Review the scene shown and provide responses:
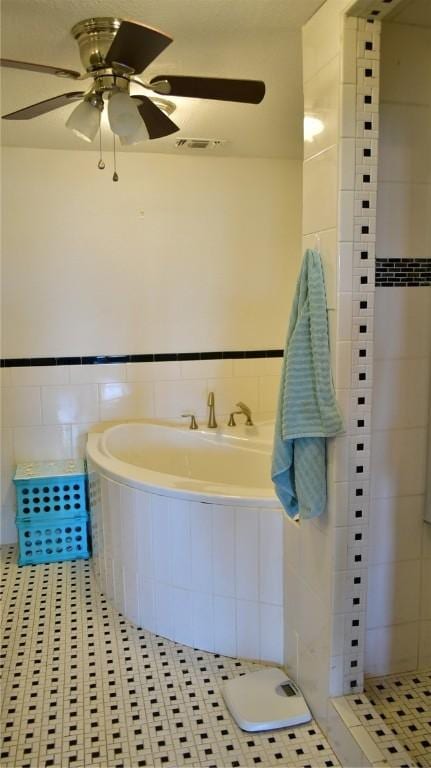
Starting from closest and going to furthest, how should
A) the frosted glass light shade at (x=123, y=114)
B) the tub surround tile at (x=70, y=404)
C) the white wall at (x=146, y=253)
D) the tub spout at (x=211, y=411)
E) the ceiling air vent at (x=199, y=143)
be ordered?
the frosted glass light shade at (x=123, y=114) → the ceiling air vent at (x=199, y=143) → the white wall at (x=146, y=253) → the tub surround tile at (x=70, y=404) → the tub spout at (x=211, y=411)

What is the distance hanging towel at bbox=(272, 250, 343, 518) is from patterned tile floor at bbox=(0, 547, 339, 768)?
81 centimetres

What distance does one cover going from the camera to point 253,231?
3686 mm

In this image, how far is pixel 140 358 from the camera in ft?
11.9

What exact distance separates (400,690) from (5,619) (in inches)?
70.5

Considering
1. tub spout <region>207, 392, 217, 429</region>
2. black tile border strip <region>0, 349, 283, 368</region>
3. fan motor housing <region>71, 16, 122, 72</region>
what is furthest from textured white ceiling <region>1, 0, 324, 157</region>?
tub spout <region>207, 392, 217, 429</region>

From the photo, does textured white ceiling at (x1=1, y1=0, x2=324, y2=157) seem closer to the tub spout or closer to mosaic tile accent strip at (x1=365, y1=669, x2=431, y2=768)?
the tub spout

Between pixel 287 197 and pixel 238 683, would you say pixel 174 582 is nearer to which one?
pixel 238 683

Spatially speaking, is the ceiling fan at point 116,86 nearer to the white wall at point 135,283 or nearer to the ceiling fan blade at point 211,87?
the ceiling fan blade at point 211,87

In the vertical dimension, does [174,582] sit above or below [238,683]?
above

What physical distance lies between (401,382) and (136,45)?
133 centimetres

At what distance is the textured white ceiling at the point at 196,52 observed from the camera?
1814 mm

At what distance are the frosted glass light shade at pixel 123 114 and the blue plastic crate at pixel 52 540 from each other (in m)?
2.16

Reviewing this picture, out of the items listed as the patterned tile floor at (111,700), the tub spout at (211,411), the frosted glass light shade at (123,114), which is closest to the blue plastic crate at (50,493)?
the patterned tile floor at (111,700)

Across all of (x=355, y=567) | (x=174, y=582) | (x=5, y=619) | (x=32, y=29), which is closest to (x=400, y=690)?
(x=355, y=567)
